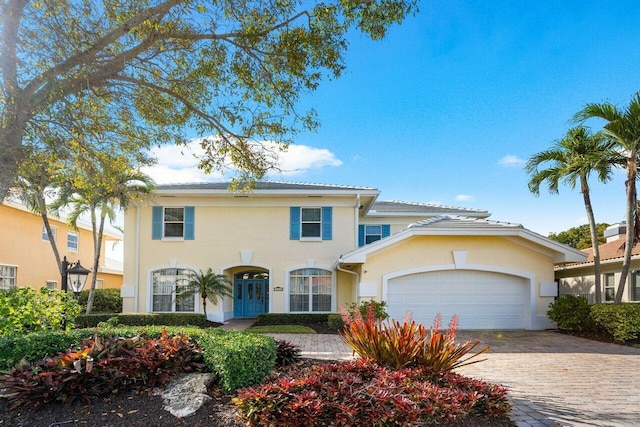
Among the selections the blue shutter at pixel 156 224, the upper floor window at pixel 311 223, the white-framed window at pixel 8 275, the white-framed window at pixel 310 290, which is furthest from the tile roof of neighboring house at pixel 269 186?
the white-framed window at pixel 8 275

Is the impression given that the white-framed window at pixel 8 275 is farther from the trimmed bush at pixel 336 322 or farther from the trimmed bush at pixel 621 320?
the trimmed bush at pixel 621 320

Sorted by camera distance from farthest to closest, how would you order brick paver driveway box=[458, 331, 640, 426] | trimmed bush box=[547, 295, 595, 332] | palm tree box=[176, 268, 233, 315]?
1. palm tree box=[176, 268, 233, 315]
2. trimmed bush box=[547, 295, 595, 332]
3. brick paver driveway box=[458, 331, 640, 426]

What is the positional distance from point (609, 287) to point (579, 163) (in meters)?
6.89

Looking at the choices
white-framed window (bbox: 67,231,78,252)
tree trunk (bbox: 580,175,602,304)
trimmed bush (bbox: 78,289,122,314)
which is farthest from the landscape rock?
white-framed window (bbox: 67,231,78,252)

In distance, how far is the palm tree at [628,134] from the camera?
43.1ft

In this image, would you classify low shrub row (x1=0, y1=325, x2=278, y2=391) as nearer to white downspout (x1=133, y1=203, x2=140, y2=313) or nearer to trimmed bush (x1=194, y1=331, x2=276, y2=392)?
trimmed bush (x1=194, y1=331, x2=276, y2=392)

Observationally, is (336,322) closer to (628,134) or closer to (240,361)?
(240,361)

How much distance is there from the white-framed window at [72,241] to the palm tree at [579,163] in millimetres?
24055

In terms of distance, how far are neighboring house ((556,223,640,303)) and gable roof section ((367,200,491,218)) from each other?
4657mm

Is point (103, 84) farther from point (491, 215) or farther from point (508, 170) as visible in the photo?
point (491, 215)

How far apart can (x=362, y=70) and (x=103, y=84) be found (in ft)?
18.5

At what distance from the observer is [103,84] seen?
8828mm

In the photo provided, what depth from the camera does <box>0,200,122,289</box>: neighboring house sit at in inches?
784

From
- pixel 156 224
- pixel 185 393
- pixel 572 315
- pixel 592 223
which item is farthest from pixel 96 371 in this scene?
Result: pixel 592 223
